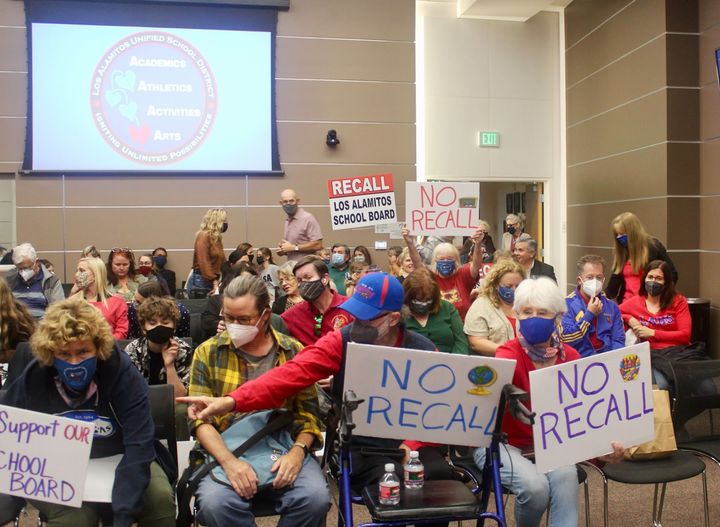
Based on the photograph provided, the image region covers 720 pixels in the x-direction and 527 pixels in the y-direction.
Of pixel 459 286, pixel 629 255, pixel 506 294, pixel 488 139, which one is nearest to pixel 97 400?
pixel 506 294

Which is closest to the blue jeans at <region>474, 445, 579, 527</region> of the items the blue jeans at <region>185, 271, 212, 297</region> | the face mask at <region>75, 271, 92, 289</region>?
the face mask at <region>75, 271, 92, 289</region>

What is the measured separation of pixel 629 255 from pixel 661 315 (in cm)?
113

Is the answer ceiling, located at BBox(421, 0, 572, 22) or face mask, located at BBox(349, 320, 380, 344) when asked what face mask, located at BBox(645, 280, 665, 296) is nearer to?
face mask, located at BBox(349, 320, 380, 344)

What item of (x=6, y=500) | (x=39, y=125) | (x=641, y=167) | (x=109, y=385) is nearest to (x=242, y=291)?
(x=109, y=385)

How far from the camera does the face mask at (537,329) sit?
9.27 ft

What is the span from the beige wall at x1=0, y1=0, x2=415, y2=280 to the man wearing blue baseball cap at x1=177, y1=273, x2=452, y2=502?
700cm

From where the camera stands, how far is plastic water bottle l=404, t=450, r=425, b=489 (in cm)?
261

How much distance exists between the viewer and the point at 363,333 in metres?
2.71

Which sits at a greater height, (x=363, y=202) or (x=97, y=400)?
(x=363, y=202)

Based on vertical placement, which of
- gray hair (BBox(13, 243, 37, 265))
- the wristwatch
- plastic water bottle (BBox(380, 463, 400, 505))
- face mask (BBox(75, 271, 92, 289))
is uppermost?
gray hair (BBox(13, 243, 37, 265))

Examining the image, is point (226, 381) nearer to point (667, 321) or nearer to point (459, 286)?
point (459, 286)

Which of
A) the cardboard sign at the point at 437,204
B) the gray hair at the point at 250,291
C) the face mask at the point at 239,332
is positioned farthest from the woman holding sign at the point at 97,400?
the cardboard sign at the point at 437,204

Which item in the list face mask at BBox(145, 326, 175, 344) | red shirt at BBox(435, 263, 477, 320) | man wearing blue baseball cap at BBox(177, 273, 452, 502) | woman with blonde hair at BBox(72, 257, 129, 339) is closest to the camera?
man wearing blue baseball cap at BBox(177, 273, 452, 502)

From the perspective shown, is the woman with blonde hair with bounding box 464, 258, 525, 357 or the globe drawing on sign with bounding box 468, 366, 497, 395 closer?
the globe drawing on sign with bounding box 468, 366, 497, 395
